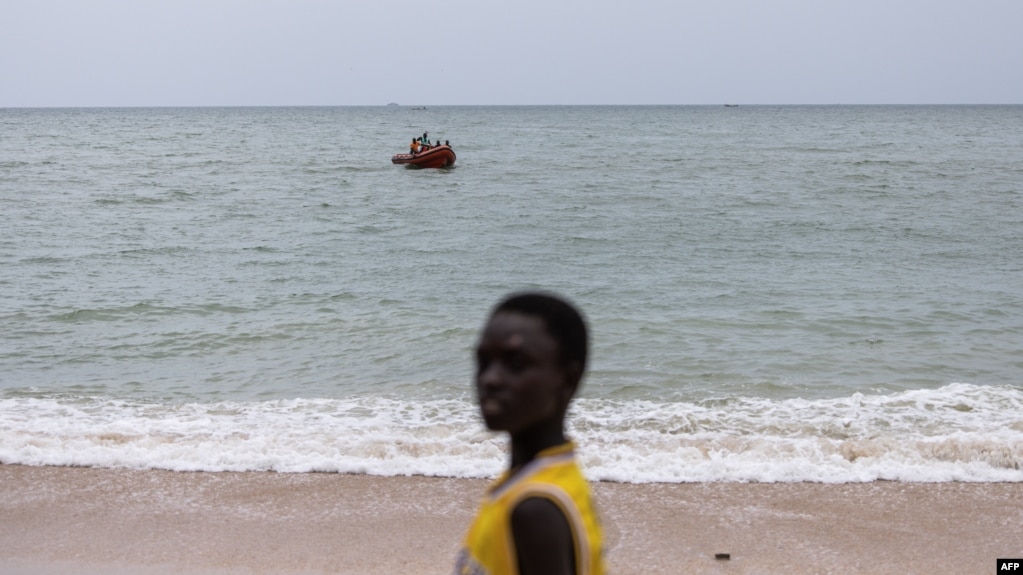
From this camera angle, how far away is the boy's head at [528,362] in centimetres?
147

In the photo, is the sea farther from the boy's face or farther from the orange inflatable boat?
the orange inflatable boat

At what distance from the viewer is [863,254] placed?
17500 mm

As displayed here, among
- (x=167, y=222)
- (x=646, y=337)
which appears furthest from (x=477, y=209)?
(x=646, y=337)

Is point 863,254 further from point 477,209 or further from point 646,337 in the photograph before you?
point 477,209

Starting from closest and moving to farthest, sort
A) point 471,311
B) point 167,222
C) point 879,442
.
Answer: point 879,442
point 471,311
point 167,222

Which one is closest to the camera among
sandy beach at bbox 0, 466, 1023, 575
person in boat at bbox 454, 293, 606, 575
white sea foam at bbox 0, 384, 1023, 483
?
person in boat at bbox 454, 293, 606, 575

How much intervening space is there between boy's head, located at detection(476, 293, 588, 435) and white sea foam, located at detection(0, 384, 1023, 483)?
15.8 ft

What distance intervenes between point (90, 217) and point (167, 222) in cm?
219

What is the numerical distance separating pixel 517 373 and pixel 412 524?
4.11m

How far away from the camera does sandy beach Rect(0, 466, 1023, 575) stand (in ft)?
15.9

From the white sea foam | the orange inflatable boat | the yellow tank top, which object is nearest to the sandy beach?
the white sea foam

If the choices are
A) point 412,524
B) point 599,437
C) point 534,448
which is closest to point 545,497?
point 534,448

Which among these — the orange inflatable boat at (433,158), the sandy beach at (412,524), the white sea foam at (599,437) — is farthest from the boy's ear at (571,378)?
the orange inflatable boat at (433,158)

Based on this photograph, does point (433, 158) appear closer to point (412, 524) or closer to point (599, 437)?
point (599, 437)
